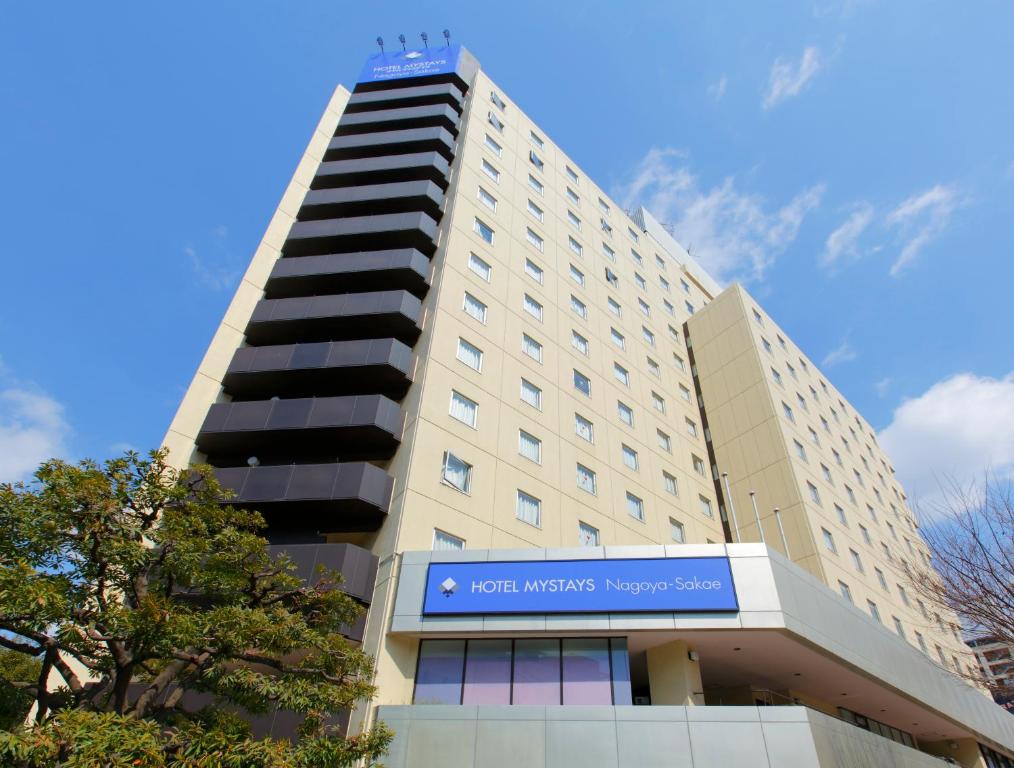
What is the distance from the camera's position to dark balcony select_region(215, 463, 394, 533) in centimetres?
1778

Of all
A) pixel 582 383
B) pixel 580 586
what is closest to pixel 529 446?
pixel 582 383

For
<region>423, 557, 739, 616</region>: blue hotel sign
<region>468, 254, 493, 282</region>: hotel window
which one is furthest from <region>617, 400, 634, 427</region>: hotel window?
<region>423, 557, 739, 616</region>: blue hotel sign

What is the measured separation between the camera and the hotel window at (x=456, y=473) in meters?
19.0

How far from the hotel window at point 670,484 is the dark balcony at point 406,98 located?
80.6 feet

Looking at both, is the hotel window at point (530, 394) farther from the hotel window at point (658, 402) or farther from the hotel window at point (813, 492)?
the hotel window at point (813, 492)

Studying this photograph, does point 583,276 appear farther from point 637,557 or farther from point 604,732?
point 604,732

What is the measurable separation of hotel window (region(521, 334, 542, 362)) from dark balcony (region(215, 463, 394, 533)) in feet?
29.7

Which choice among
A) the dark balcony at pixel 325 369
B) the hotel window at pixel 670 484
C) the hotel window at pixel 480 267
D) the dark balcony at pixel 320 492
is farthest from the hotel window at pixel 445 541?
the hotel window at pixel 670 484

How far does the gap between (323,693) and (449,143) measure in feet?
94.3

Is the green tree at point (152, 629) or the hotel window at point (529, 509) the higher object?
the hotel window at point (529, 509)

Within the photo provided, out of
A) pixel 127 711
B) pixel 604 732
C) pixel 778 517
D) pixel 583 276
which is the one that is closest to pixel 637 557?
pixel 604 732

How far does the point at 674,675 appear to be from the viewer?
52.1 feet

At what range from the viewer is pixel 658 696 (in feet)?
52.7

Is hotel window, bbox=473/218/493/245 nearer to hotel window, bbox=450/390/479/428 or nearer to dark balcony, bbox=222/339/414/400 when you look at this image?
dark balcony, bbox=222/339/414/400
